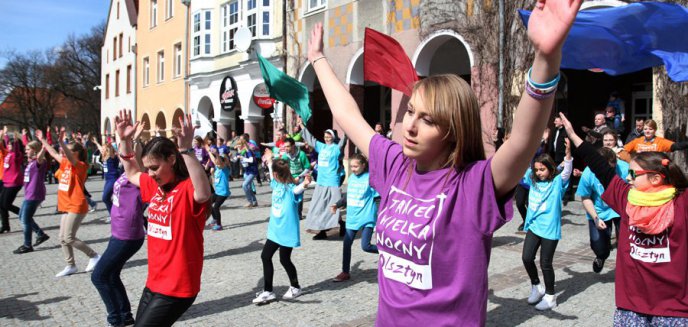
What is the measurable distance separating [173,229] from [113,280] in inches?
64.2

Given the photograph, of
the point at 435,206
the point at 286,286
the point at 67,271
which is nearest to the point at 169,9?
the point at 67,271

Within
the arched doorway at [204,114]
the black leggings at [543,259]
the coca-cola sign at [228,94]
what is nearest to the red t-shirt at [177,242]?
the black leggings at [543,259]

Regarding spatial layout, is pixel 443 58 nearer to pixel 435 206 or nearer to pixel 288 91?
pixel 288 91

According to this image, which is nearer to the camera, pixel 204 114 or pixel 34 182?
pixel 34 182

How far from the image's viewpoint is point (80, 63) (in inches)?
2251

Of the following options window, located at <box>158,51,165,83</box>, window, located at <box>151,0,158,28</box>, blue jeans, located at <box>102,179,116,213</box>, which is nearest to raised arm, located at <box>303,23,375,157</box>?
blue jeans, located at <box>102,179,116,213</box>

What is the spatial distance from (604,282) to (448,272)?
5.38 metres

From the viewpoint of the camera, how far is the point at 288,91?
9.67m

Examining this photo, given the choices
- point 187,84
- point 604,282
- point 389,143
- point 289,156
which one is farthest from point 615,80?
point 187,84

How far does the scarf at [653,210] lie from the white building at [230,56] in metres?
17.5

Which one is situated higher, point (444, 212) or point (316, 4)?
point (316, 4)

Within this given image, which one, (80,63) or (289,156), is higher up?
(80,63)

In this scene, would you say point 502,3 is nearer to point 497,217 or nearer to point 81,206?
point 81,206

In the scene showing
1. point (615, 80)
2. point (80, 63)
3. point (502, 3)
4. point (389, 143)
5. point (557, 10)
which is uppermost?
point (80, 63)
